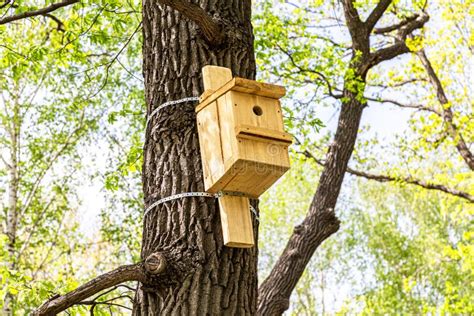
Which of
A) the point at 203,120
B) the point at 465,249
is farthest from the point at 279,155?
the point at 465,249

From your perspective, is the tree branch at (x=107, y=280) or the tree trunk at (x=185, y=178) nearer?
the tree branch at (x=107, y=280)

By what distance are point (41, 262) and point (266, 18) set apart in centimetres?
517

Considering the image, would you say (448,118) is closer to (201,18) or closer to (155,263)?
(201,18)

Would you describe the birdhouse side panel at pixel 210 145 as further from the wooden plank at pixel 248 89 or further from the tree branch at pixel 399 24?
the tree branch at pixel 399 24

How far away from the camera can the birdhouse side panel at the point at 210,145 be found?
91.3 inches

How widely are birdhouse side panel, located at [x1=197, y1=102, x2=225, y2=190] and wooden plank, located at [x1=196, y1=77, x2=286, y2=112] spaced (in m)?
0.03

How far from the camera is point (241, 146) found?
224 cm

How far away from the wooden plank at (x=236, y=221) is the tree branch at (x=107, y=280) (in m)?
0.23

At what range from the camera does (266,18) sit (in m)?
6.21

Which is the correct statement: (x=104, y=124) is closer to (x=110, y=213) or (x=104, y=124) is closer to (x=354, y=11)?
(x=110, y=213)

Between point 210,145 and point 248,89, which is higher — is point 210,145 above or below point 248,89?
below

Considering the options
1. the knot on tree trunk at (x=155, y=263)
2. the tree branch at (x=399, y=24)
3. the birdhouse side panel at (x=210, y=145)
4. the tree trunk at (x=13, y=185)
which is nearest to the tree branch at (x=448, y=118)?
the tree branch at (x=399, y=24)

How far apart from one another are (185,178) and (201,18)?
1.97 ft

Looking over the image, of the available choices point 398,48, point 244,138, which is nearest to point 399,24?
point 398,48
